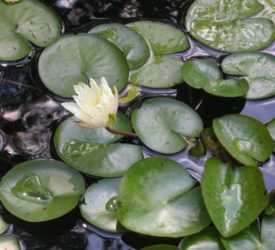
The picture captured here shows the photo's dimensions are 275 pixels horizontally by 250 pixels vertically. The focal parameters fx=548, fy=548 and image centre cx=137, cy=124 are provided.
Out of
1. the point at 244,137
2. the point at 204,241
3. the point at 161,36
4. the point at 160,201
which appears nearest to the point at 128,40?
the point at 161,36

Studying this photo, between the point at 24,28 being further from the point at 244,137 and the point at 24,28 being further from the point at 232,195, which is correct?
the point at 232,195

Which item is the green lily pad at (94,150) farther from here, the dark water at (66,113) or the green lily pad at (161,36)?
the green lily pad at (161,36)

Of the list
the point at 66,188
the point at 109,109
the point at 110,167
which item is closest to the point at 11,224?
the point at 66,188

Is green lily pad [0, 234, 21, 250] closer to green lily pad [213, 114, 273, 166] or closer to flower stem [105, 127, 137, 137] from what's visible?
flower stem [105, 127, 137, 137]

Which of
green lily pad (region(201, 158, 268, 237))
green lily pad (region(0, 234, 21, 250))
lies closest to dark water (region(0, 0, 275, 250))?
green lily pad (region(0, 234, 21, 250))

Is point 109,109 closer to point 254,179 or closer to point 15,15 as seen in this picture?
point 254,179

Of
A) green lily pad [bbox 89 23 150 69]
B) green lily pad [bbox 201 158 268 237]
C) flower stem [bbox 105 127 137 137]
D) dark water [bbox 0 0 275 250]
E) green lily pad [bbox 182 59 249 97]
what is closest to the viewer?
green lily pad [bbox 201 158 268 237]

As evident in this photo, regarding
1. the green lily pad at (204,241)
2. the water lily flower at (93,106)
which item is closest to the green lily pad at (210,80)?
the water lily flower at (93,106)
